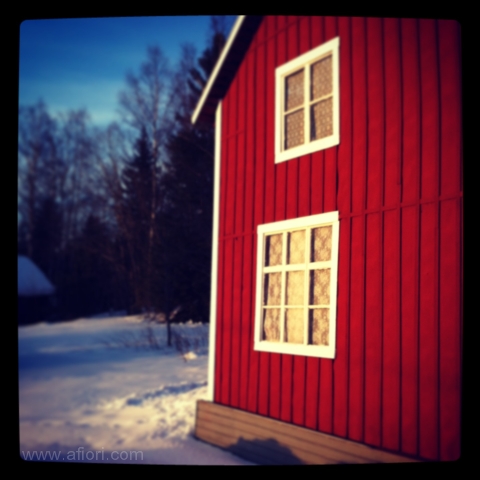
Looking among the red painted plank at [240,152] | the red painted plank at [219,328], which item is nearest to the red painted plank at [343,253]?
the red painted plank at [240,152]

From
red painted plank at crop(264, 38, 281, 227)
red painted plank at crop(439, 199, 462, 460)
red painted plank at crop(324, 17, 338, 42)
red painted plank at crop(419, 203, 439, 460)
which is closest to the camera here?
red painted plank at crop(439, 199, 462, 460)

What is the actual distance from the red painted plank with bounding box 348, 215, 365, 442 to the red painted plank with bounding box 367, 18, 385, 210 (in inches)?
12.6

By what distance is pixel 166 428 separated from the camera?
6.80 meters

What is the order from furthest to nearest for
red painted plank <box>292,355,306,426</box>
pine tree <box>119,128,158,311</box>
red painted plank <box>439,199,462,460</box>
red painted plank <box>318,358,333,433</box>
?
pine tree <box>119,128,158,311</box>
red painted plank <box>292,355,306,426</box>
red painted plank <box>318,358,333,433</box>
red painted plank <box>439,199,462,460</box>

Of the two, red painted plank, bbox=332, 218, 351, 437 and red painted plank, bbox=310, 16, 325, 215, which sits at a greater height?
red painted plank, bbox=310, 16, 325, 215

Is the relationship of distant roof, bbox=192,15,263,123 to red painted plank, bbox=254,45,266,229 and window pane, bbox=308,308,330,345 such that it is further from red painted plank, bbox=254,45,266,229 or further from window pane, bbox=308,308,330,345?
window pane, bbox=308,308,330,345

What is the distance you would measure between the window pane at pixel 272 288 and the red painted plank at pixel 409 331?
1805 millimetres

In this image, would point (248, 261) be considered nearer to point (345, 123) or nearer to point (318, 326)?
point (318, 326)

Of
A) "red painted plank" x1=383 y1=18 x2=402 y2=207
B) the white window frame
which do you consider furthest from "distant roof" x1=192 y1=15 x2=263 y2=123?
the white window frame

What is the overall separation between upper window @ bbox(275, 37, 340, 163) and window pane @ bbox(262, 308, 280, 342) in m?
2.03

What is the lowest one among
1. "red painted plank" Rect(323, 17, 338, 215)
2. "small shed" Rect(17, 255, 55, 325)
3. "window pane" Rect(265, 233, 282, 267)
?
"small shed" Rect(17, 255, 55, 325)

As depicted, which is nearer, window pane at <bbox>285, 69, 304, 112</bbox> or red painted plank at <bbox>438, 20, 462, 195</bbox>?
red painted plank at <bbox>438, 20, 462, 195</bbox>

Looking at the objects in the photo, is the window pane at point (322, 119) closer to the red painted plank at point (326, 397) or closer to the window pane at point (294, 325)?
the window pane at point (294, 325)

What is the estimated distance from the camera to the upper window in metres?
5.21
